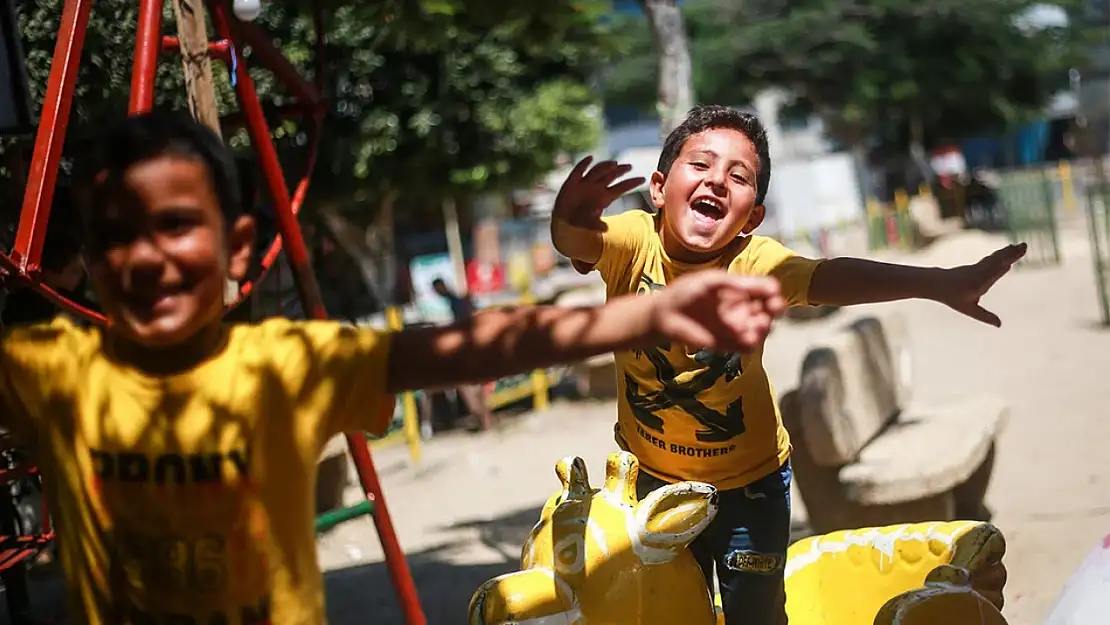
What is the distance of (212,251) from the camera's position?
156cm

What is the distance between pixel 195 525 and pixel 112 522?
0.43 feet

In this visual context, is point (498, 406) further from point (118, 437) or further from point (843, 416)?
point (118, 437)

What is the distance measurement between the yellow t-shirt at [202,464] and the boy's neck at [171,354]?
0.02m

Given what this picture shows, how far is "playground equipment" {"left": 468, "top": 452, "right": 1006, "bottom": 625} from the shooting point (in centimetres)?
238

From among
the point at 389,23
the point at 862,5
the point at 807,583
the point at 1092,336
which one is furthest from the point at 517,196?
the point at 807,583

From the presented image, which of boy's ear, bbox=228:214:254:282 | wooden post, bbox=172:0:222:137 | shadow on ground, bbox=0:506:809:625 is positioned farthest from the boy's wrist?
shadow on ground, bbox=0:506:809:625

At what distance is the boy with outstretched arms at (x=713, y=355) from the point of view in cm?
262

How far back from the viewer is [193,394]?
158cm

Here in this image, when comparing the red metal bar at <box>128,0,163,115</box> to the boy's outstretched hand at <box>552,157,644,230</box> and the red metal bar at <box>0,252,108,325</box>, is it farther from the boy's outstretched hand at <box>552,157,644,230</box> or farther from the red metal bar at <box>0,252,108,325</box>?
the boy's outstretched hand at <box>552,157,644,230</box>

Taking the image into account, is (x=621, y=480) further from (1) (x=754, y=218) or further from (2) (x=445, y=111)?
(2) (x=445, y=111)

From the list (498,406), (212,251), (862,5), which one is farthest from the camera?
(862,5)

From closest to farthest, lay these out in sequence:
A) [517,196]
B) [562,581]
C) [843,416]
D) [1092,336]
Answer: [562,581] → [843,416] → [1092,336] → [517,196]

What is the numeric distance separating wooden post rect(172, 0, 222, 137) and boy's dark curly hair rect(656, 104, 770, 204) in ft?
4.42

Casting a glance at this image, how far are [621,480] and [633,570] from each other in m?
0.21
